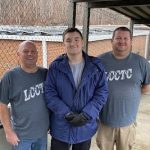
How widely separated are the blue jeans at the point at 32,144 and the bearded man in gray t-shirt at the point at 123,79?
2.20ft

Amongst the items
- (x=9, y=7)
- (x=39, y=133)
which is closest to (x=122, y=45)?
(x=39, y=133)

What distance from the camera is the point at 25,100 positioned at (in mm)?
2602

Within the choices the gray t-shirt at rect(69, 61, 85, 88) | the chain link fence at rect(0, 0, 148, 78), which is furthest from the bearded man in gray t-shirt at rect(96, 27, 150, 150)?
the chain link fence at rect(0, 0, 148, 78)

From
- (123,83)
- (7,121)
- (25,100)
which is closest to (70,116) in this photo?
(25,100)

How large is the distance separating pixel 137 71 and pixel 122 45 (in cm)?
31

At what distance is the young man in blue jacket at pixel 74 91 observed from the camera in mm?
2641

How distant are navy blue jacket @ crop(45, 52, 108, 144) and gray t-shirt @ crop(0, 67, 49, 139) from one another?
0.26 ft

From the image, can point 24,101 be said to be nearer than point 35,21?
Yes

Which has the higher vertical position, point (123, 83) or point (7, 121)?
point (123, 83)

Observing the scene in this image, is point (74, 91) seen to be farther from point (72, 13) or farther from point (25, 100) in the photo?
point (72, 13)

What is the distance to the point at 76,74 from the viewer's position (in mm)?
2715

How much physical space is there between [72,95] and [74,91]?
4 cm

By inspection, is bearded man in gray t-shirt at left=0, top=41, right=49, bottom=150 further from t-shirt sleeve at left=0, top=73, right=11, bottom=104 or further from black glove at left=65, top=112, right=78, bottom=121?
black glove at left=65, top=112, right=78, bottom=121

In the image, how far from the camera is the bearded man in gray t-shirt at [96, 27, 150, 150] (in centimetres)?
294
